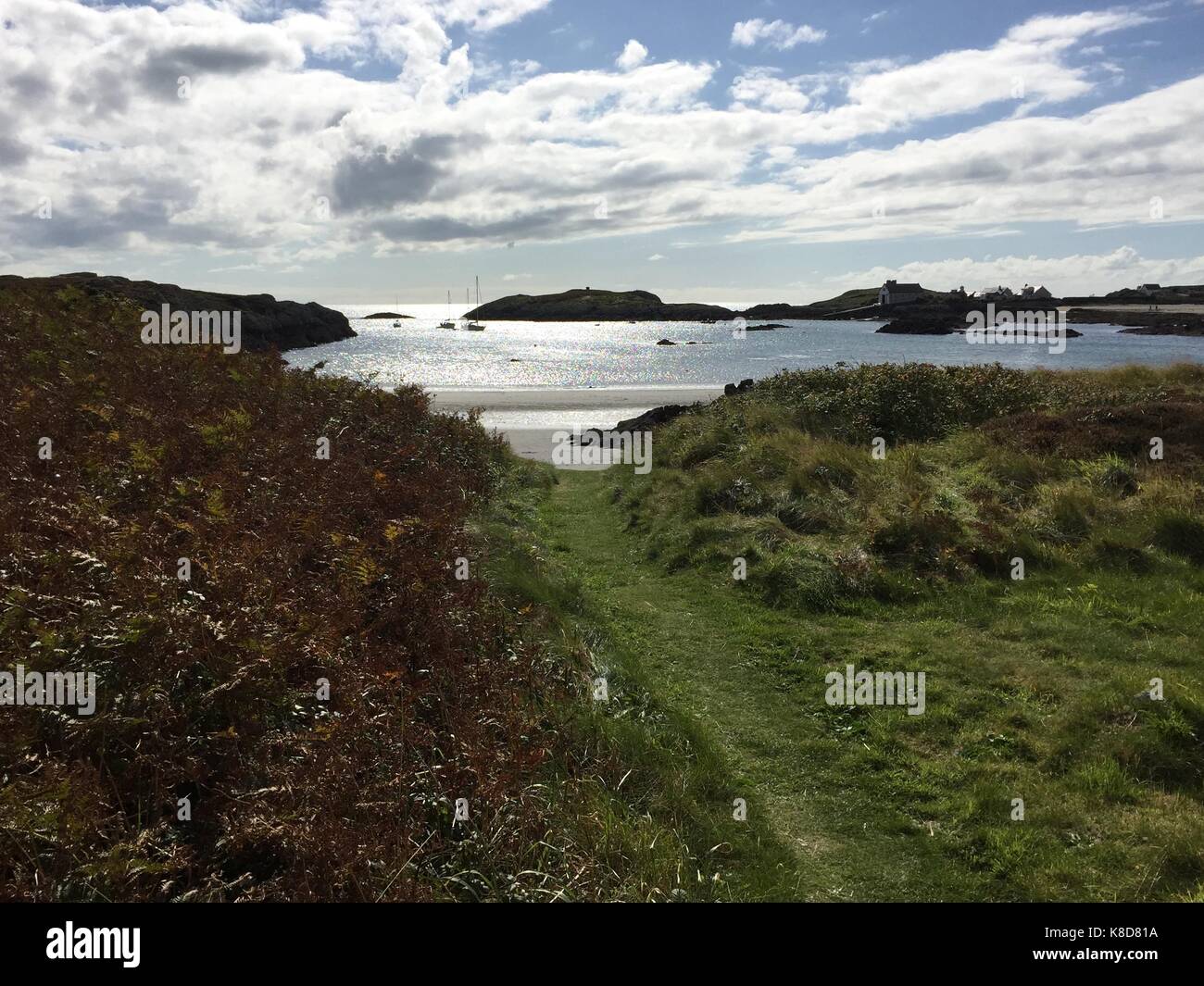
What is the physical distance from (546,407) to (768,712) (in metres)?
43.4

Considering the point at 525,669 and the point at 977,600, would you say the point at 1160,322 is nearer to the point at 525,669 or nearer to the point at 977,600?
the point at 977,600

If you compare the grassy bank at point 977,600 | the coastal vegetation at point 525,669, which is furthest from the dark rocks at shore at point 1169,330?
the coastal vegetation at point 525,669

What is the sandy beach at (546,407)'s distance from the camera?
3662 cm

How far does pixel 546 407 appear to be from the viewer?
51.7m

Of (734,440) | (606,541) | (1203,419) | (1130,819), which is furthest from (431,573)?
(1203,419)

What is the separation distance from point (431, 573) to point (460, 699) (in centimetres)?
197

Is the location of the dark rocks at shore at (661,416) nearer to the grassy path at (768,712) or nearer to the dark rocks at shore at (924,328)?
the grassy path at (768,712)

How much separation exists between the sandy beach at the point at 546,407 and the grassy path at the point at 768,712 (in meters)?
16.2

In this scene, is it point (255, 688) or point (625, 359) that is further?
point (625, 359)

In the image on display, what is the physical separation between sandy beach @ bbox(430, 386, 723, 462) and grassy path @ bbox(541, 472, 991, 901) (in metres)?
16.2

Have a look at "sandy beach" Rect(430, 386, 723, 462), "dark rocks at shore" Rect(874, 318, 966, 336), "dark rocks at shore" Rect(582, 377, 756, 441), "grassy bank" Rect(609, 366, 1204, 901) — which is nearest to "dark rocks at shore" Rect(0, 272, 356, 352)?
"sandy beach" Rect(430, 386, 723, 462)

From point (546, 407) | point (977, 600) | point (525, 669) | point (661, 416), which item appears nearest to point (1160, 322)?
point (546, 407)

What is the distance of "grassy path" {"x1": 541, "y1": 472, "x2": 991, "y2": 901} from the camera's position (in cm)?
632
